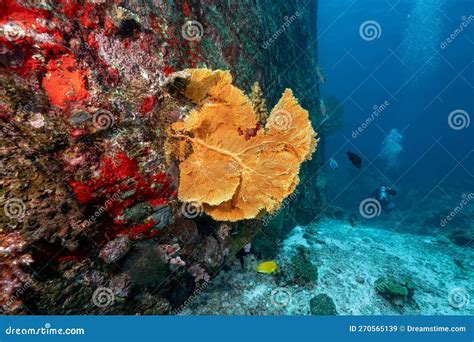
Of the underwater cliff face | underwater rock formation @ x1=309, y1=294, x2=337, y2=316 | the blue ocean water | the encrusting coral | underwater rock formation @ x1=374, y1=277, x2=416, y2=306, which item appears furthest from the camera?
the blue ocean water

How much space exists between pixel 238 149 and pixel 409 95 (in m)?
117

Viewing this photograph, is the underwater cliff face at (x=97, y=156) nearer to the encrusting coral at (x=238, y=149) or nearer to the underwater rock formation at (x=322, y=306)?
the encrusting coral at (x=238, y=149)

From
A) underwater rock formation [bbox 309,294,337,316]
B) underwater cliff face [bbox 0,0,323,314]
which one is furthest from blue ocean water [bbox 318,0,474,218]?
underwater cliff face [bbox 0,0,323,314]

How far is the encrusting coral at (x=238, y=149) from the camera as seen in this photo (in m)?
3.49

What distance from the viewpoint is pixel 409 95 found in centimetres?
10106

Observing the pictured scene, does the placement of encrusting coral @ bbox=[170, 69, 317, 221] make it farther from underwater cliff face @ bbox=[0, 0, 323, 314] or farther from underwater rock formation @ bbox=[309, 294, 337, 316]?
underwater rock formation @ bbox=[309, 294, 337, 316]

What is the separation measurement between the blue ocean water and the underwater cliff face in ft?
24.2

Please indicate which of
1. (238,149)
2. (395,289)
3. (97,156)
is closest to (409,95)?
(395,289)

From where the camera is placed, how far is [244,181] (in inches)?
143

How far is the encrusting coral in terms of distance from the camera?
3.49m

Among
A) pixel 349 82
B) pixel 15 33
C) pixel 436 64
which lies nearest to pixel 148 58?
pixel 15 33

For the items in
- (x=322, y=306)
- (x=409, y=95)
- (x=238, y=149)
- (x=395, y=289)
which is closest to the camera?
(x=238, y=149)

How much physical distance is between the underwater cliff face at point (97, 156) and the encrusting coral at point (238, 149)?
229 millimetres

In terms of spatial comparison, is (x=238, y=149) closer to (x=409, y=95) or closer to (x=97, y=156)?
(x=97, y=156)
